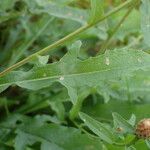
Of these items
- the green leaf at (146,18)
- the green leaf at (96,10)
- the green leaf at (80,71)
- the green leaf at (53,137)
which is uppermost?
the green leaf at (96,10)

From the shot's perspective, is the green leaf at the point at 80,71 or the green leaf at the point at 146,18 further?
the green leaf at the point at 146,18

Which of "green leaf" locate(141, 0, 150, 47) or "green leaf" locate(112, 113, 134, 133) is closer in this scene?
"green leaf" locate(112, 113, 134, 133)

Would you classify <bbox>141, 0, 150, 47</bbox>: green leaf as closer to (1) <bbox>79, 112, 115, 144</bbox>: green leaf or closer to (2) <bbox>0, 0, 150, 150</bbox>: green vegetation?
(2) <bbox>0, 0, 150, 150</bbox>: green vegetation

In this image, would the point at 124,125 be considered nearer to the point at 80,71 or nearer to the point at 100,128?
Result: the point at 100,128

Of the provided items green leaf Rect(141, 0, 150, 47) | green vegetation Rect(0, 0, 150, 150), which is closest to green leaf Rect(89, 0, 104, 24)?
green vegetation Rect(0, 0, 150, 150)

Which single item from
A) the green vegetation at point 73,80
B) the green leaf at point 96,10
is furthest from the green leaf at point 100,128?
the green leaf at point 96,10

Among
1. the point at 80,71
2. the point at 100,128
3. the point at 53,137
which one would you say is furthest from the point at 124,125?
the point at 53,137

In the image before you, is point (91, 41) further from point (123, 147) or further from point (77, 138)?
point (123, 147)

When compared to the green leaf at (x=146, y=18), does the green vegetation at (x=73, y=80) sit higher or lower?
lower

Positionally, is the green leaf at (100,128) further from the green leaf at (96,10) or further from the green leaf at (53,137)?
the green leaf at (96,10)
